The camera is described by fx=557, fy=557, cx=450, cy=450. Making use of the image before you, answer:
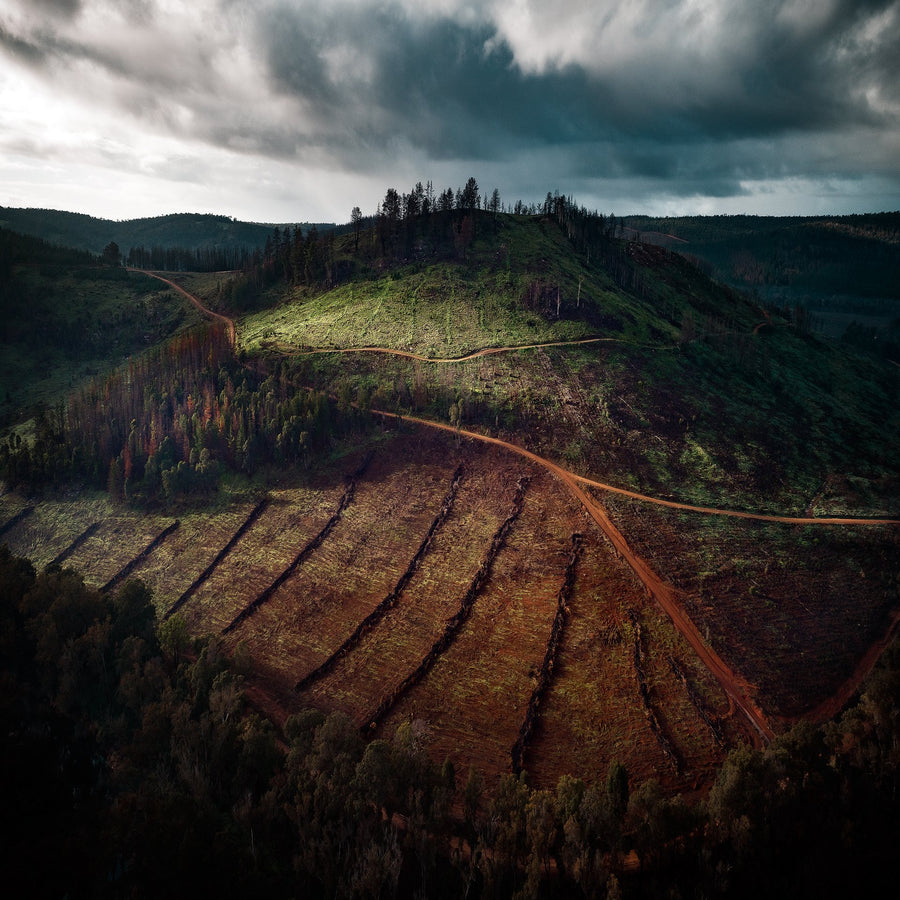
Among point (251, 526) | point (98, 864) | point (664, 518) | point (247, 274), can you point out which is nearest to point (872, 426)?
point (664, 518)

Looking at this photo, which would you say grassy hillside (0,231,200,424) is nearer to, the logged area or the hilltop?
the hilltop

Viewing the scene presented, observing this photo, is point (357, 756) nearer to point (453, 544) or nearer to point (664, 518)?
point (453, 544)

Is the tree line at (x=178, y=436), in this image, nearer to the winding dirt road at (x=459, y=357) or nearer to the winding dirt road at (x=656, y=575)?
the winding dirt road at (x=656, y=575)

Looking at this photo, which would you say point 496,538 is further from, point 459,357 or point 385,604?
point 459,357

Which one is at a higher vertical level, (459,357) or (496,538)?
(459,357)

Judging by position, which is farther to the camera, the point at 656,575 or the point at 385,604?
the point at 385,604

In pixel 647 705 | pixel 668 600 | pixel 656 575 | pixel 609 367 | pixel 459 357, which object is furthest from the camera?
pixel 459 357

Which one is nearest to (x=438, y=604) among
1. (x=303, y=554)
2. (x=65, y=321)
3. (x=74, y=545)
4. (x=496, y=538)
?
(x=496, y=538)
